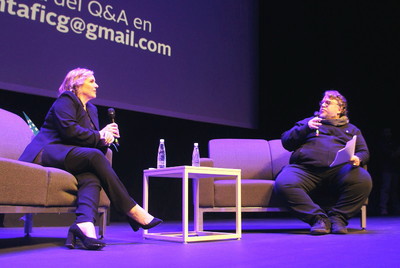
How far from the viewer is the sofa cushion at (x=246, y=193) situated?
3244 millimetres

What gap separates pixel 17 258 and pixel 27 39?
2219 mm

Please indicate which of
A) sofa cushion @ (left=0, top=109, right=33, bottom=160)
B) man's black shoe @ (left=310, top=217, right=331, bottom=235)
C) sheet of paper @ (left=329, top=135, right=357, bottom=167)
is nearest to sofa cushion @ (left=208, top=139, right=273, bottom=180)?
sheet of paper @ (left=329, top=135, right=357, bottom=167)

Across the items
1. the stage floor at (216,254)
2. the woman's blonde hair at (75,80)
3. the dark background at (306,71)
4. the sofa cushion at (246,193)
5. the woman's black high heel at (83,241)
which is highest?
the dark background at (306,71)

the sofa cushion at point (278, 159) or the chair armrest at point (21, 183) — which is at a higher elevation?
the sofa cushion at point (278, 159)

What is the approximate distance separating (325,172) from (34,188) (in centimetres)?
198

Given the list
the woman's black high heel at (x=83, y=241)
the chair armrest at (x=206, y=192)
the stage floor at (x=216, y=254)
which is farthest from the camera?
the chair armrest at (x=206, y=192)

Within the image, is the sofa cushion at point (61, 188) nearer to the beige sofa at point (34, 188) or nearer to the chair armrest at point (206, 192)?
the beige sofa at point (34, 188)

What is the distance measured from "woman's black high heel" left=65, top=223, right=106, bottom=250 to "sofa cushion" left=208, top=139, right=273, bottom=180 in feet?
6.04

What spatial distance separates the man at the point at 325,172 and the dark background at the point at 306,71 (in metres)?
1.80

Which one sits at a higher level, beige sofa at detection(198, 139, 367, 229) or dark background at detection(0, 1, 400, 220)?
dark background at detection(0, 1, 400, 220)

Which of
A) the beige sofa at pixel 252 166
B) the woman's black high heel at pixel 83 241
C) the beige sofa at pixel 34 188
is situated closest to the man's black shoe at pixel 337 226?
the beige sofa at pixel 252 166

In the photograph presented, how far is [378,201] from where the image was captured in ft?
21.5

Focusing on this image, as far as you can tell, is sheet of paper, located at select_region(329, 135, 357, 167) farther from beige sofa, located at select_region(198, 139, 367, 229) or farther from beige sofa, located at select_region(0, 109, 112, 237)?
beige sofa, located at select_region(0, 109, 112, 237)

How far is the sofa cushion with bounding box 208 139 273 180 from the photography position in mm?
3850
